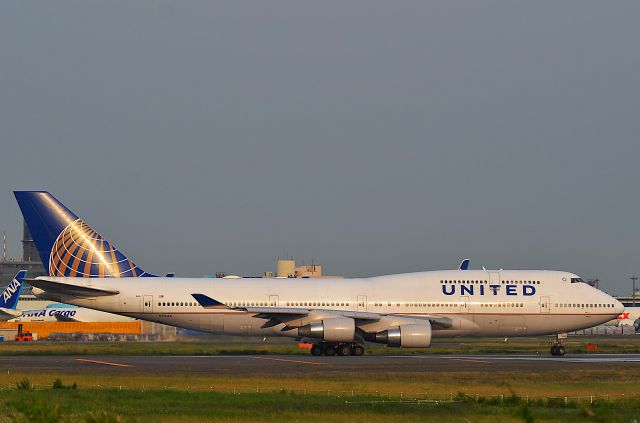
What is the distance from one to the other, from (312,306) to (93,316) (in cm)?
5285

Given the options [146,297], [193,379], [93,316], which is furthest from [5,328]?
[193,379]

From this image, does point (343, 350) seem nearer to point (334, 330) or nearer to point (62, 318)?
point (334, 330)

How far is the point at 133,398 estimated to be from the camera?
30484 mm

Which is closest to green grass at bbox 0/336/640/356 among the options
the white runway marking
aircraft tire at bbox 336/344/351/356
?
aircraft tire at bbox 336/344/351/356

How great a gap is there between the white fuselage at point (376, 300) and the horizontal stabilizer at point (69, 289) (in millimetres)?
323

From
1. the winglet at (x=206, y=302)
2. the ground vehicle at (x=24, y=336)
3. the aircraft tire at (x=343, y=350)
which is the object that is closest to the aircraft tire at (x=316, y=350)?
the aircraft tire at (x=343, y=350)

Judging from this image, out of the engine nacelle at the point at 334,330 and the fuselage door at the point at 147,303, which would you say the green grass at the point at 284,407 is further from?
the fuselage door at the point at 147,303

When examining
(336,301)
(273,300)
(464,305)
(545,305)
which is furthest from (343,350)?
(545,305)

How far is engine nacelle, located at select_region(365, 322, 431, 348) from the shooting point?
53750mm

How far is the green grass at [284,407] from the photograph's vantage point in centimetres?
2588

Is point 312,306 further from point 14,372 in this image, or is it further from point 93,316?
point 93,316

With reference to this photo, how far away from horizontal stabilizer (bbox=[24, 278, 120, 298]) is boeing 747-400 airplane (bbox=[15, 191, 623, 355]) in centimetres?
6

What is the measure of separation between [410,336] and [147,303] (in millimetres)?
14599

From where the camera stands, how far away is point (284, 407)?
28.3 m
